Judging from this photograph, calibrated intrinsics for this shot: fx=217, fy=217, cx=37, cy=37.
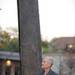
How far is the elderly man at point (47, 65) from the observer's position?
4.09ft

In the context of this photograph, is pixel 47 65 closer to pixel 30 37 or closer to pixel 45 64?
pixel 45 64

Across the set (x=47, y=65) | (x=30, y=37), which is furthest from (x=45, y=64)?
(x=30, y=37)

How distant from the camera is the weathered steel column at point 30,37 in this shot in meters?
1.20

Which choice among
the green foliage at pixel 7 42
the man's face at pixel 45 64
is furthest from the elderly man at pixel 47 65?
the green foliage at pixel 7 42

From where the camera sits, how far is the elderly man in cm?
125

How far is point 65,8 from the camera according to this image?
1264 millimetres

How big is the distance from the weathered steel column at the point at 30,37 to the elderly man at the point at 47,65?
0.13 feet

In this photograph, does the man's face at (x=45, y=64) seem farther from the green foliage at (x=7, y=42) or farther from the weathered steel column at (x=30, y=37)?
the green foliage at (x=7, y=42)

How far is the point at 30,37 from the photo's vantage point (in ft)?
3.94

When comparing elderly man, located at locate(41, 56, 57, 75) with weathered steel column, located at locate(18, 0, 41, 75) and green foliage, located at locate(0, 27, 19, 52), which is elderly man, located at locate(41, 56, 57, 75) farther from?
green foliage, located at locate(0, 27, 19, 52)

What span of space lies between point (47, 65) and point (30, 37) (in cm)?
20

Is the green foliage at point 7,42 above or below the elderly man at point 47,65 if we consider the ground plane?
above

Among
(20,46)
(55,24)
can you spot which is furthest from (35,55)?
(55,24)

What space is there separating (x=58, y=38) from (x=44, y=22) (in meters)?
0.12
